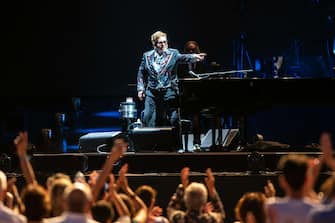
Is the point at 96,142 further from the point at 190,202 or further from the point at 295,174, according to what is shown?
the point at 295,174

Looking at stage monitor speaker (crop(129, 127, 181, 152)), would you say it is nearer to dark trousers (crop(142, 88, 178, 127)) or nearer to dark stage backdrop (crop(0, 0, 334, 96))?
dark trousers (crop(142, 88, 178, 127))

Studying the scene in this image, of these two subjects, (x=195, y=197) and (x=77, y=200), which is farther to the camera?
(x=195, y=197)

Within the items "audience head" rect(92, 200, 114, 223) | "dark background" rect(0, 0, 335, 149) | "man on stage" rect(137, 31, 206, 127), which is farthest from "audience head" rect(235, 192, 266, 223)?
"dark background" rect(0, 0, 335, 149)

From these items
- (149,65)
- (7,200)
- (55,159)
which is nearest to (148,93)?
(149,65)

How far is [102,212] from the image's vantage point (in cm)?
639

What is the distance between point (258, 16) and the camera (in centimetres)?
1758

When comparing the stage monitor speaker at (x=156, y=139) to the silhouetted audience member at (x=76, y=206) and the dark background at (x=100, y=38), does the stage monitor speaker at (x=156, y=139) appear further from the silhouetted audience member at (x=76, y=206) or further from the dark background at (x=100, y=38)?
the silhouetted audience member at (x=76, y=206)

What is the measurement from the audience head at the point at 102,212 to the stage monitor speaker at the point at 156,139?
683 cm

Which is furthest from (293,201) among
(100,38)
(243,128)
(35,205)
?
(100,38)

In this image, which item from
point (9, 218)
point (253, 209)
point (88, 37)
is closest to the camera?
point (9, 218)

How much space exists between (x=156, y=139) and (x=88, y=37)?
551 centimetres

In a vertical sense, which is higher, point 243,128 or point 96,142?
point 243,128

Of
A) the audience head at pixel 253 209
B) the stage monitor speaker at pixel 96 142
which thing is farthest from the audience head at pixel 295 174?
the stage monitor speaker at pixel 96 142

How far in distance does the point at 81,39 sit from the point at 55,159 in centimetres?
627
